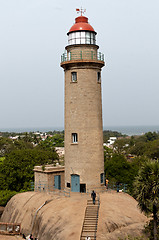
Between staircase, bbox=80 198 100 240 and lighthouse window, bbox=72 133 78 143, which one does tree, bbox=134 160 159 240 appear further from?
lighthouse window, bbox=72 133 78 143

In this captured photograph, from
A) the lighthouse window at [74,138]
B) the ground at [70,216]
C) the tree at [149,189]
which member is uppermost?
the lighthouse window at [74,138]

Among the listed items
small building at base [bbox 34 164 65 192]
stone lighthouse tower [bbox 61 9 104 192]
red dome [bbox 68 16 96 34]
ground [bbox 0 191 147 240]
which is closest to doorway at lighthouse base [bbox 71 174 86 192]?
stone lighthouse tower [bbox 61 9 104 192]

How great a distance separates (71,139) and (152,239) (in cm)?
1342

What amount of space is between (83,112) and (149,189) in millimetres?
12373

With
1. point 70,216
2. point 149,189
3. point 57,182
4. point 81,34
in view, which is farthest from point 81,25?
point 70,216

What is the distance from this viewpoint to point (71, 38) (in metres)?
32.3

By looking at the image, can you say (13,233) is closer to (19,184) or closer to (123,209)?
(123,209)

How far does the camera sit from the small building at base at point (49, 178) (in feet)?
110

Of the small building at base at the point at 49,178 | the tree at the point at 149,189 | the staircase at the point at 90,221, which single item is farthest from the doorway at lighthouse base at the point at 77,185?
the tree at the point at 149,189

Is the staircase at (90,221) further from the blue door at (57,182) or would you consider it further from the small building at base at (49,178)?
the blue door at (57,182)

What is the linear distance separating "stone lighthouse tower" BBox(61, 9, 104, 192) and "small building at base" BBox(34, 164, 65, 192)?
2.43 metres

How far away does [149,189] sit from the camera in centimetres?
2131

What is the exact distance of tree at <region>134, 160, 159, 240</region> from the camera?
21094 millimetres

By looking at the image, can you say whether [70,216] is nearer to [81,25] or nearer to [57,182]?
[57,182]
